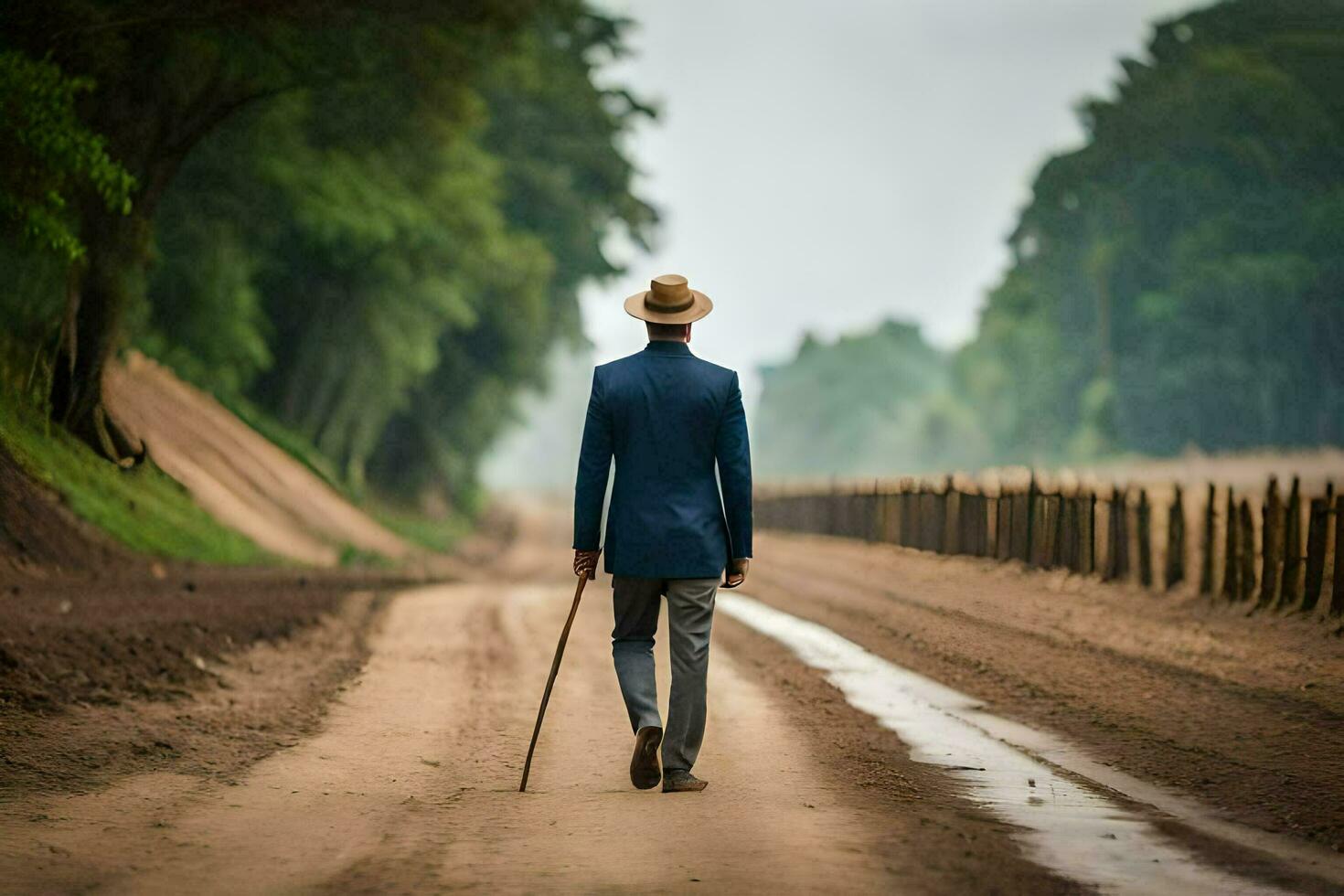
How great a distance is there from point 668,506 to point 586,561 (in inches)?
17.8

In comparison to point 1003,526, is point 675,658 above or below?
Answer: below

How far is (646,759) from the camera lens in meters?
6.99

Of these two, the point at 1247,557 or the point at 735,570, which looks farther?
the point at 1247,557

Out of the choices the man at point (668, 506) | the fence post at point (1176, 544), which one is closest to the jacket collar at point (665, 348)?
the man at point (668, 506)

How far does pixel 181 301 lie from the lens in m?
27.7

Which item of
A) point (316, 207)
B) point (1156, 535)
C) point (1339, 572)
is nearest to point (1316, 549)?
point (1339, 572)

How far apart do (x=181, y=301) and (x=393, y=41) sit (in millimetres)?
10314

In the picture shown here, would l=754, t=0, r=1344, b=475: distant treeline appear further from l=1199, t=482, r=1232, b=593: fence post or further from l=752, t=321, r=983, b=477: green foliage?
l=752, t=321, r=983, b=477: green foliage

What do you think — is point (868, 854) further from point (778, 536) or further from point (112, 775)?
point (778, 536)

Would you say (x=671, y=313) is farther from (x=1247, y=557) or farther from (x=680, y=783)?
(x=1247, y=557)

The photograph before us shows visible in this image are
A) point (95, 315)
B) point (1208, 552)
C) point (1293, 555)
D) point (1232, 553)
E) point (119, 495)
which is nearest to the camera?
point (1293, 555)

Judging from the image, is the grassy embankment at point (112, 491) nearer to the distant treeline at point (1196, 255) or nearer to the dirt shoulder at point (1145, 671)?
the dirt shoulder at point (1145, 671)

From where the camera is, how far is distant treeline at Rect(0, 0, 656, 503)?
52.7 feet

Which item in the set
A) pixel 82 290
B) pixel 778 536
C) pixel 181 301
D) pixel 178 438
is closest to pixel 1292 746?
pixel 82 290
